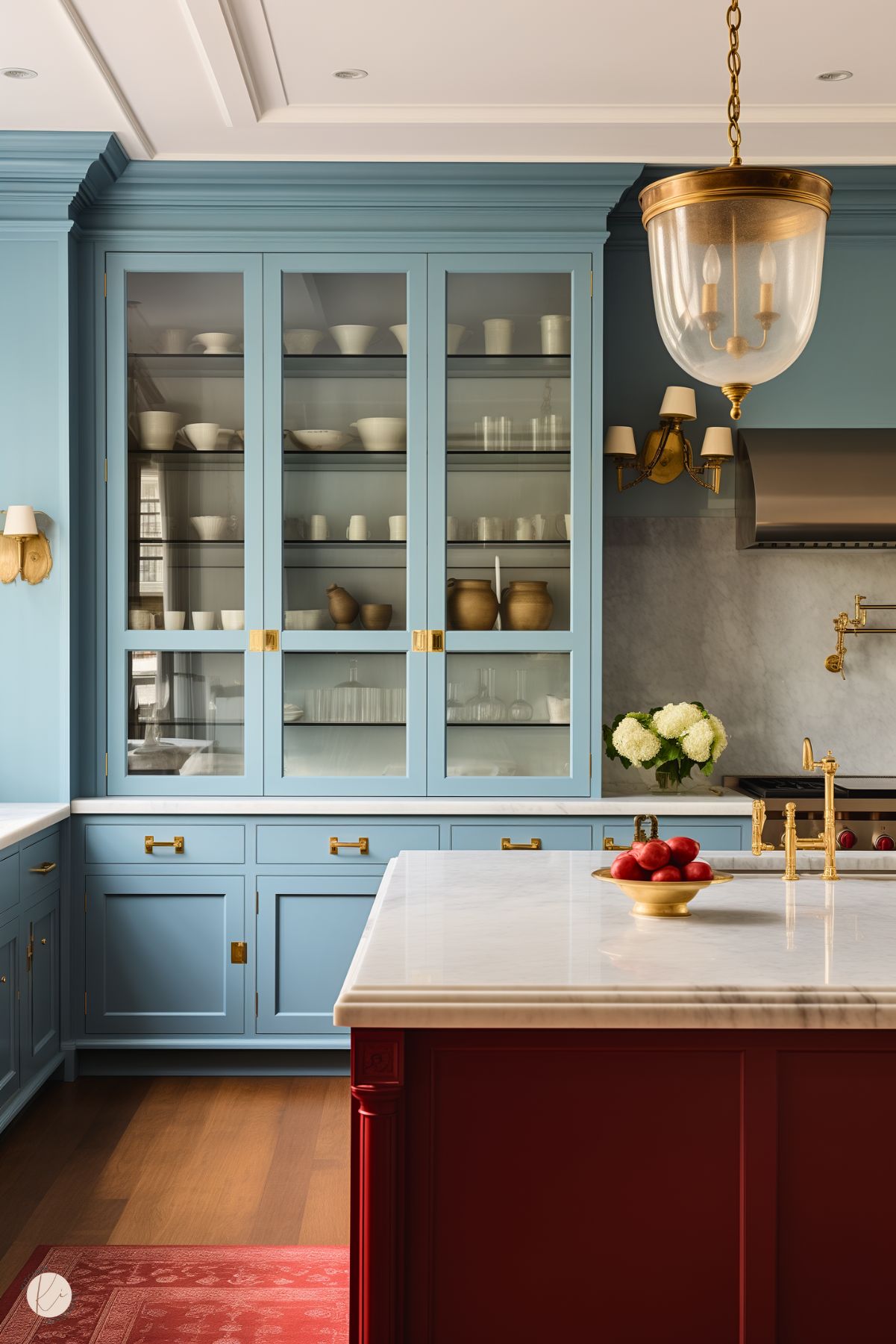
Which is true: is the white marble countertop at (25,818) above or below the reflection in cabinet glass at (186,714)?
below

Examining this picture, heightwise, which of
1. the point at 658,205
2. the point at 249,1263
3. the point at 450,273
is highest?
the point at 450,273

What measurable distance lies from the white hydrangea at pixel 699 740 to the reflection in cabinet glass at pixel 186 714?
1.38 m

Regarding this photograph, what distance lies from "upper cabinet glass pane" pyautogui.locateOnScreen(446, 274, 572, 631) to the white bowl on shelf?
338 mm

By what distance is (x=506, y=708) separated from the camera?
3.71 m

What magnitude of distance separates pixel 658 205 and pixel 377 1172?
1488 mm

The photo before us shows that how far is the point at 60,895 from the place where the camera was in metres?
3.60

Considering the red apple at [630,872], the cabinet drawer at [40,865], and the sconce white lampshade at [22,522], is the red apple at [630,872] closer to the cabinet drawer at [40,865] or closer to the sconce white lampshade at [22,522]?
the cabinet drawer at [40,865]

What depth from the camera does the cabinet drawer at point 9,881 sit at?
10.1ft

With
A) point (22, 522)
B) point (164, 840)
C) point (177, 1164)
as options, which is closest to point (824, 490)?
point (164, 840)

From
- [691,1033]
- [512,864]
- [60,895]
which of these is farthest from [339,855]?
[691,1033]

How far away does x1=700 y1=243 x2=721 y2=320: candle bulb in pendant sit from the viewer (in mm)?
1771

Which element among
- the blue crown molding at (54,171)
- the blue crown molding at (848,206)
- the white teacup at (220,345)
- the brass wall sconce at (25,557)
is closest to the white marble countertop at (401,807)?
the brass wall sconce at (25,557)

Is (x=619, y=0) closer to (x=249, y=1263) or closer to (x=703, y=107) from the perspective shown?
(x=703, y=107)

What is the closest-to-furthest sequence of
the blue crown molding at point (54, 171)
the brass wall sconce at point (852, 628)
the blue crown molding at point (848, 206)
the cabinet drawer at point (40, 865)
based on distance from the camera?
the cabinet drawer at point (40, 865), the blue crown molding at point (54, 171), the blue crown molding at point (848, 206), the brass wall sconce at point (852, 628)
